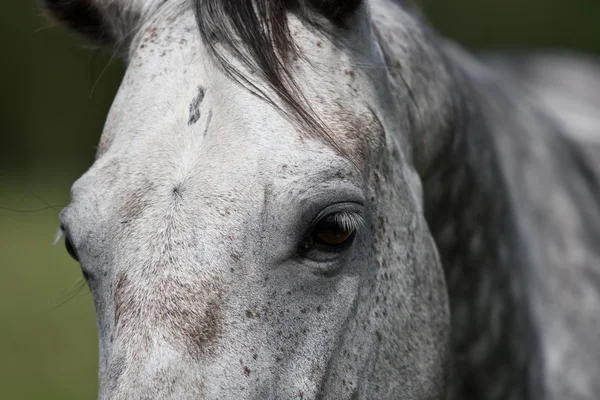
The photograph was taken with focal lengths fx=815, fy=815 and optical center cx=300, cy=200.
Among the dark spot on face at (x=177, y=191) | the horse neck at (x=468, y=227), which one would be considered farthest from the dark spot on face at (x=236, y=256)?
the horse neck at (x=468, y=227)

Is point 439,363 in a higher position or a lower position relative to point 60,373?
higher

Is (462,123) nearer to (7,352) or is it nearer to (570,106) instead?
(570,106)

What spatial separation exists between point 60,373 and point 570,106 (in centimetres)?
328

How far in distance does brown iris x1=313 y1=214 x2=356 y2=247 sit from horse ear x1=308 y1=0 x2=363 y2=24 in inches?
16.5

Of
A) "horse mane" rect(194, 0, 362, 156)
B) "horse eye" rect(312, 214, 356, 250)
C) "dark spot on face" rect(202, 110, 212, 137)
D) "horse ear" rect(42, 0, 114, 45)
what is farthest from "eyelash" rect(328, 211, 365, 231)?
"horse ear" rect(42, 0, 114, 45)

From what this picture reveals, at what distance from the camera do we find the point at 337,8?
157cm

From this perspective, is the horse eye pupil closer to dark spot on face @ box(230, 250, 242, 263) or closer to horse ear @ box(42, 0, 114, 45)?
dark spot on face @ box(230, 250, 242, 263)

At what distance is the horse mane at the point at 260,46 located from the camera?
4.67 ft

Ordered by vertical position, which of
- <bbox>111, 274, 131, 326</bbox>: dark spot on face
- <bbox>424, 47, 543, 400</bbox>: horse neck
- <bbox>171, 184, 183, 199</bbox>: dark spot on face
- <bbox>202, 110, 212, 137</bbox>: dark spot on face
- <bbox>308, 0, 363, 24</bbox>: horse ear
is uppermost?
<bbox>308, 0, 363, 24</bbox>: horse ear

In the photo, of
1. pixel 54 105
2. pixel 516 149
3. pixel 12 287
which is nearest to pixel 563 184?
pixel 516 149

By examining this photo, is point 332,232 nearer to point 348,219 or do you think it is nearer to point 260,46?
point 348,219

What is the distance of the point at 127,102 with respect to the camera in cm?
151

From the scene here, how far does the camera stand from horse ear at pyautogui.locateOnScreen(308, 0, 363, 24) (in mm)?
1562

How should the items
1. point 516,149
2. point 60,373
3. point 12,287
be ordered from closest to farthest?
point 516,149, point 60,373, point 12,287
